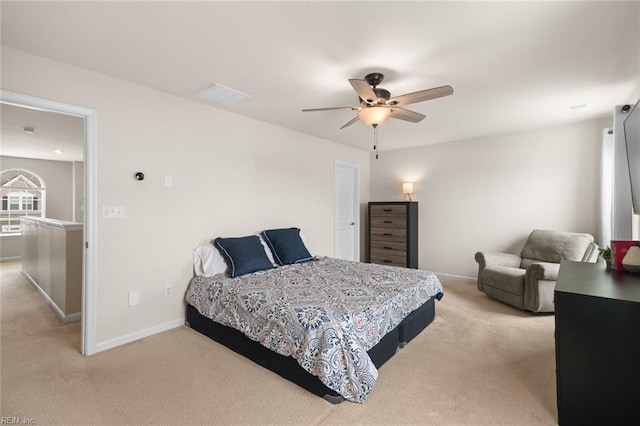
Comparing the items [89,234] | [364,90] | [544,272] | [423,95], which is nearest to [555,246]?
[544,272]

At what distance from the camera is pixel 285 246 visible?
12.5 ft

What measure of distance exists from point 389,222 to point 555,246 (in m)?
2.35

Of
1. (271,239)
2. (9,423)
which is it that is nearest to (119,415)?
(9,423)

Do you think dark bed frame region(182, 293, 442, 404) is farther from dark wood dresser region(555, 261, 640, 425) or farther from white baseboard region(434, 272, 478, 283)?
white baseboard region(434, 272, 478, 283)

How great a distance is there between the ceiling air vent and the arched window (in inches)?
264

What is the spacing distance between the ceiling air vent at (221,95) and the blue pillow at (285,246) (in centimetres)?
164

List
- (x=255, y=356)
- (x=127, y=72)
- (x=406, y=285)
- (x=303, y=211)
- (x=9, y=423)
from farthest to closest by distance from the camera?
(x=303, y=211), (x=406, y=285), (x=127, y=72), (x=255, y=356), (x=9, y=423)

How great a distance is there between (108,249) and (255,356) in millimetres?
1608

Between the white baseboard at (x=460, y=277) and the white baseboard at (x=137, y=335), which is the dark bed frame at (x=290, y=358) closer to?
the white baseboard at (x=137, y=335)

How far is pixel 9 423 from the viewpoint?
5.61 ft

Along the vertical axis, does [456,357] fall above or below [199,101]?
below

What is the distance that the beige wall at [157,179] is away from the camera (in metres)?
2.56

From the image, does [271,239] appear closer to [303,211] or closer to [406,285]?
[303,211]

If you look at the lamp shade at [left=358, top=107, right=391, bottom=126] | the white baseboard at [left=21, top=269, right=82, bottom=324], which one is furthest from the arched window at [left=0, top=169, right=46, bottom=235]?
the lamp shade at [left=358, top=107, right=391, bottom=126]
